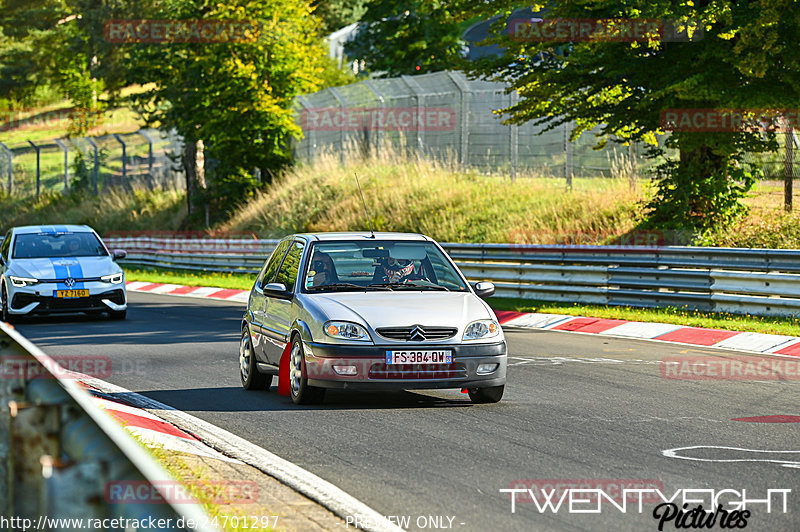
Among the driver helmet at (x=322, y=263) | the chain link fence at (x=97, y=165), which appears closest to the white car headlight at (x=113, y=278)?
the driver helmet at (x=322, y=263)

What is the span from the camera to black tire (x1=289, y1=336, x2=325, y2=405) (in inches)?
387

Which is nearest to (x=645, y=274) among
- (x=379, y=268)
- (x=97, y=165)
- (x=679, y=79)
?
(x=679, y=79)

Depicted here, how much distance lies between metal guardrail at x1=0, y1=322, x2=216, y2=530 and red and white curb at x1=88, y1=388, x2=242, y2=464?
401 centimetres

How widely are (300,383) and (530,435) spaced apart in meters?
2.45

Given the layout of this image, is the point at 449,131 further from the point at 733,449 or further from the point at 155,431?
the point at 733,449

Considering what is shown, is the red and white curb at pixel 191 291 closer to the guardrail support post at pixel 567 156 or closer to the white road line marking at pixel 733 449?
the guardrail support post at pixel 567 156

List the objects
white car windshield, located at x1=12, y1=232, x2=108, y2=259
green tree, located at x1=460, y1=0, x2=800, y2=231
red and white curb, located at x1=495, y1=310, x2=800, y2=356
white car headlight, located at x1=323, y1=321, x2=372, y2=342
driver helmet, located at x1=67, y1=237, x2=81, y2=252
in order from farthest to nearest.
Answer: driver helmet, located at x1=67, y1=237, x2=81, y2=252 → white car windshield, located at x1=12, y1=232, x2=108, y2=259 → green tree, located at x1=460, y1=0, x2=800, y2=231 → red and white curb, located at x1=495, y1=310, x2=800, y2=356 → white car headlight, located at x1=323, y1=321, x2=372, y2=342

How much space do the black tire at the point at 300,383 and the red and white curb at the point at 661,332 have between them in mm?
6471

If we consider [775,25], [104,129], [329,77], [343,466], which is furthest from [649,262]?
[104,129]

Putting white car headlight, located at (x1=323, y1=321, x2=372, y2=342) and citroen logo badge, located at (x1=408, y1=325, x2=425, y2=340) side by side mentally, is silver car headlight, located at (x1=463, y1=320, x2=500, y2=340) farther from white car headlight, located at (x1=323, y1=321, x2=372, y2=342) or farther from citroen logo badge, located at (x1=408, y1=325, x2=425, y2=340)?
white car headlight, located at (x1=323, y1=321, x2=372, y2=342)

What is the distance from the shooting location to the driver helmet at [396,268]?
1061 centimetres

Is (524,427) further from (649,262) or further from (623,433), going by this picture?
(649,262)

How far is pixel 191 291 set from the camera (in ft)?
94.3

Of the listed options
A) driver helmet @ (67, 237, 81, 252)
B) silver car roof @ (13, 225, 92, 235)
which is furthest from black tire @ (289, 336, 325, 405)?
silver car roof @ (13, 225, 92, 235)
